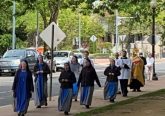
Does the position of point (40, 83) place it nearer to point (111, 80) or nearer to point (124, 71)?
point (111, 80)

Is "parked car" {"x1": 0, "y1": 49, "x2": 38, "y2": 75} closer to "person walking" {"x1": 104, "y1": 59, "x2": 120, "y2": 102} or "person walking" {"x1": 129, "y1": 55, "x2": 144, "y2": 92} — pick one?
"person walking" {"x1": 129, "y1": 55, "x2": 144, "y2": 92}

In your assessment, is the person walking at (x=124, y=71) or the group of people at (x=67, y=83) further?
the person walking at (x=124, y=71)

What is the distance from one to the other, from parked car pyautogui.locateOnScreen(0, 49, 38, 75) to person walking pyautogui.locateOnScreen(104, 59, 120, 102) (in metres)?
18.0

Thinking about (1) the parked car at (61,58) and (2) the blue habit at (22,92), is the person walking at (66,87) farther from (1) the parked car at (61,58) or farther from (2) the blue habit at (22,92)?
(1) the parked car at (61,58)

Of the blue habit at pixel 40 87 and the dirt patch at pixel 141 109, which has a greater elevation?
the blue habit at pixel 40 87

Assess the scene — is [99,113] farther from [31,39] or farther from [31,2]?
[31,39]

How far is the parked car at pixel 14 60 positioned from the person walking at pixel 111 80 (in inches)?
709

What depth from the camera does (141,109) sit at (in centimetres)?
1614

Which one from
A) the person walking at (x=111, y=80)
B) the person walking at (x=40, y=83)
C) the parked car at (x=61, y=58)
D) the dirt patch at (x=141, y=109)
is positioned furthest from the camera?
the parked car at (x=61, y=58)

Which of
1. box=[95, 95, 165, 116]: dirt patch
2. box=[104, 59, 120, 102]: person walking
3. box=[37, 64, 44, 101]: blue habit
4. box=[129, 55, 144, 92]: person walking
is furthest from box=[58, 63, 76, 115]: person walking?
box=[129, 55, 144, 92]: person walking

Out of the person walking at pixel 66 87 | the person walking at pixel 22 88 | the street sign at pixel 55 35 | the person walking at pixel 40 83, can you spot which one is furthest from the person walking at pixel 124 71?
the person walking at pixel 22 88

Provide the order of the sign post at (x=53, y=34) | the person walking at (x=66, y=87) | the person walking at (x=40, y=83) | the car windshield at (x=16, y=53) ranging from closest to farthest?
the person walking at (x=66, y=87)
the person walking at (x=40, y=83)
the sign post at (x=53, y=34)
the car windshield at (x=16, y=53)

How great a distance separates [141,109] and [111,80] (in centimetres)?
348

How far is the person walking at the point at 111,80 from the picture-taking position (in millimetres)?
19250
